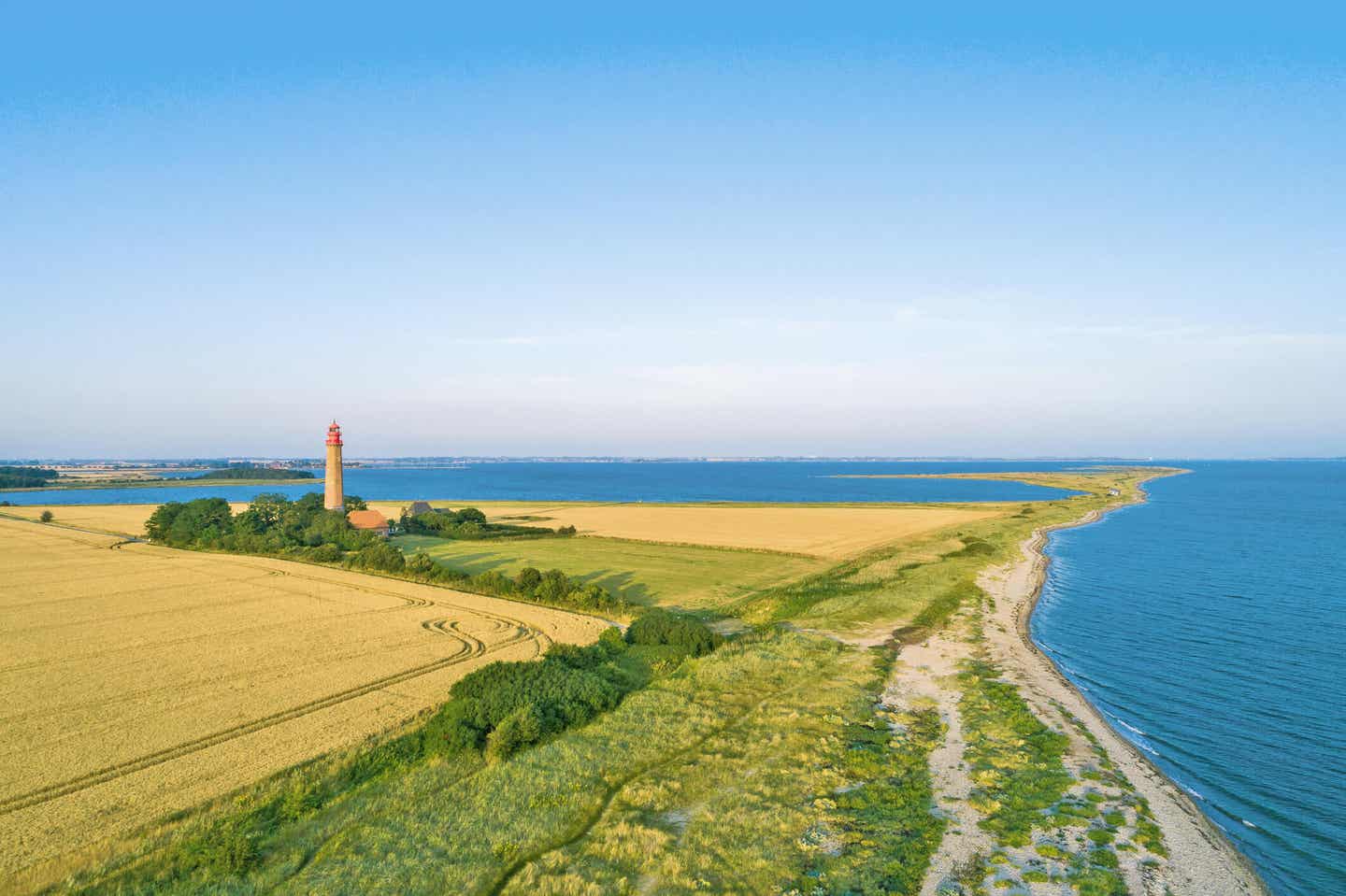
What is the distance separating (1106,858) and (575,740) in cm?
1609

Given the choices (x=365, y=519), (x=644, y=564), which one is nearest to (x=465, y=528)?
(x=365, y=519)

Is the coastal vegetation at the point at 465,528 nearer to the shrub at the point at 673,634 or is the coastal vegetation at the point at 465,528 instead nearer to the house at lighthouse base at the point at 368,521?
the house at lighthouse base at the point at 368,521

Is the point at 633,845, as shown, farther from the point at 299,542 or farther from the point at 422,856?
the point at 299,542

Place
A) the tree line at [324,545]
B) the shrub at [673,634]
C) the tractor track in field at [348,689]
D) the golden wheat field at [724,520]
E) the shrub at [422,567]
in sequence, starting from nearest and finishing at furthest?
the tractor track in field at [348,689], the shrub at [673,634], the tree line at [324,545], the shrub at [422,567], the golden wheat field at [724,520]

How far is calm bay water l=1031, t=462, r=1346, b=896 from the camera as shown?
1931cm

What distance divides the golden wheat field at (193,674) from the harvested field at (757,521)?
41.3m

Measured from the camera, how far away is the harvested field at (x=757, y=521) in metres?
83.1

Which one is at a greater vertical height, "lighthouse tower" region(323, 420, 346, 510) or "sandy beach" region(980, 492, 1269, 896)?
"lighthouse tower" region(323, 420, 346, 510)

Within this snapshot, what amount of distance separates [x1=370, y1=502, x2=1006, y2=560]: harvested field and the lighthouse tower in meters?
26.4

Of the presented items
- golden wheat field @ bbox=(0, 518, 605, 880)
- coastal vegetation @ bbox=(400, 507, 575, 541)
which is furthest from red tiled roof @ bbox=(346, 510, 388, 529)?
golden wheat field @ bbox=(0, 518, 605, 880)

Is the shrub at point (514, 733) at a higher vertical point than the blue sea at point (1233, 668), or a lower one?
higher

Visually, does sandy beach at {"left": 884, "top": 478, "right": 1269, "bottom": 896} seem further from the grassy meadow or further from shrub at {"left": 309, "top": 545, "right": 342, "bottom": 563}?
shrub at {"left": 309, "top": 545, "right": 342, "bottom": 563}

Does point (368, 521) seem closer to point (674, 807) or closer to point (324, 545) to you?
point (324, 545)

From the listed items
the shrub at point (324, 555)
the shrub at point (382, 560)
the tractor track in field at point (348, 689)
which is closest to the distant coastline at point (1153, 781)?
the tractor track in field at point (348, 689)
